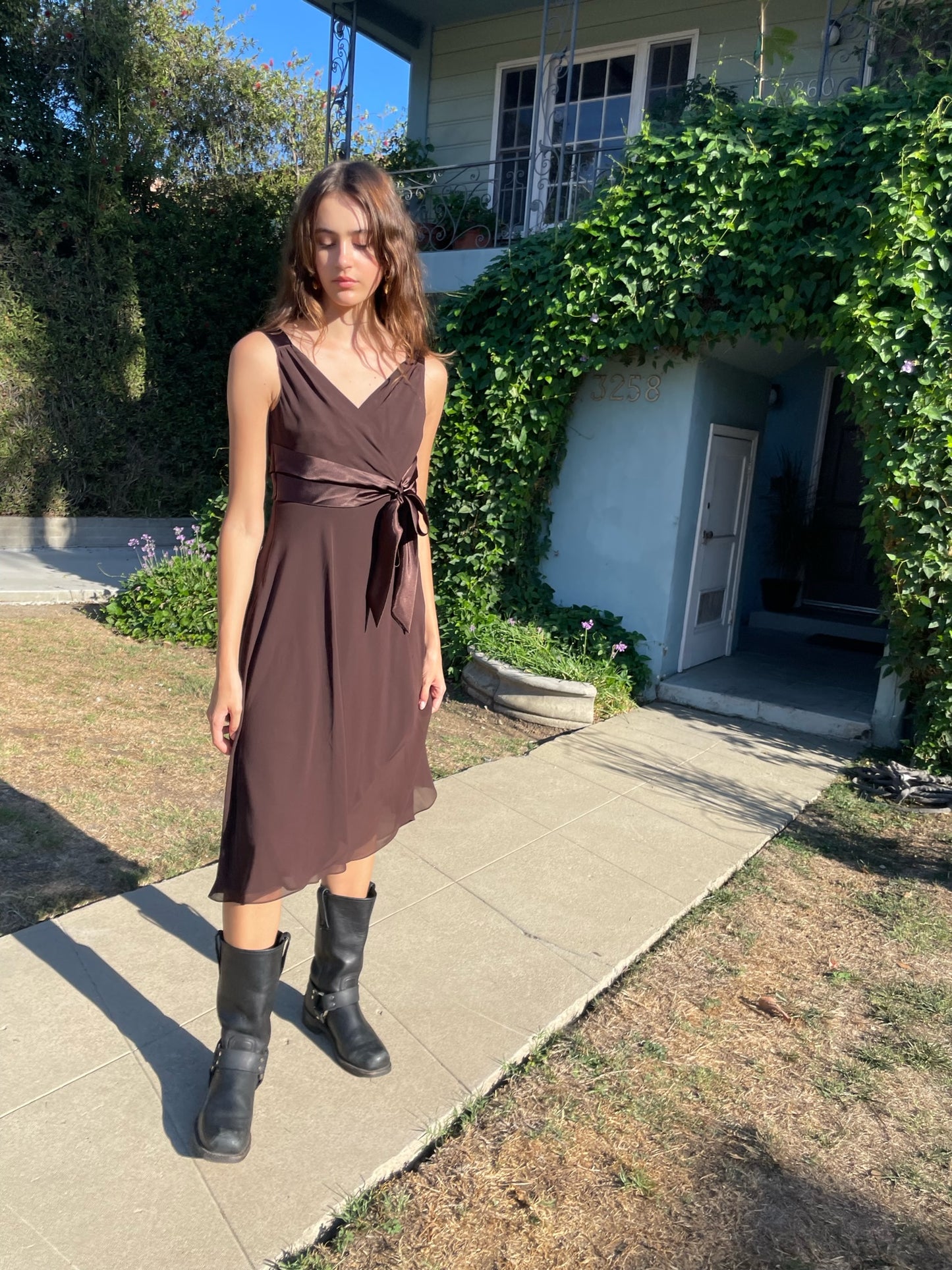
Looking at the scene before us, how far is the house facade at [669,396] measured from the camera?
6336mm

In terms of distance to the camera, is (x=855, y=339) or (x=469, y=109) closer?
(x=855, y=339)

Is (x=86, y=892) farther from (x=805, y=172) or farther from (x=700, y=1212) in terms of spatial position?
(x=805, y=172)

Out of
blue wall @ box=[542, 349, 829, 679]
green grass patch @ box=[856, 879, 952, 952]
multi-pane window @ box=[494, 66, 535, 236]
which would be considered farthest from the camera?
multi-pane window @ box=[494, 66, 535, 236]

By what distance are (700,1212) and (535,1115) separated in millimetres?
428

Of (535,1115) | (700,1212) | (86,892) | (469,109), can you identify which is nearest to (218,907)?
(86,892)

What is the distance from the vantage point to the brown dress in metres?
2.01

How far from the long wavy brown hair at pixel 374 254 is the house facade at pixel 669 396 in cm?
412

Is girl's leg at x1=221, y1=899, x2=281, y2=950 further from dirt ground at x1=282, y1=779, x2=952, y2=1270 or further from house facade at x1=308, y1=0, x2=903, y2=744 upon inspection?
house facade at x1=308, y1=0, x2=903, y2=744

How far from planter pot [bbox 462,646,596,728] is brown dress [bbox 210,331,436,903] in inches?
139

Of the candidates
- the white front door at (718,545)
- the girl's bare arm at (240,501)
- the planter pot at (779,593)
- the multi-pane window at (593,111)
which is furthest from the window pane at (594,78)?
the girl's bare arm at (240,501)

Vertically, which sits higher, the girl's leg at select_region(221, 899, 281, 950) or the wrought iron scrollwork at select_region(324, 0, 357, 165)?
the wrought iron scrollwork at select_region(324, 0, 357, 165)

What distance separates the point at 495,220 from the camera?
29.9ft

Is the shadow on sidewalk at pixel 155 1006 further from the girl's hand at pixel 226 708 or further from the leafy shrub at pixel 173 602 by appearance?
the leafy shrub at pixel 173 602

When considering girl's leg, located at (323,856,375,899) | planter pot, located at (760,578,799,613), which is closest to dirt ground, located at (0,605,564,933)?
girl's leg, located at (323,856,375,899)
